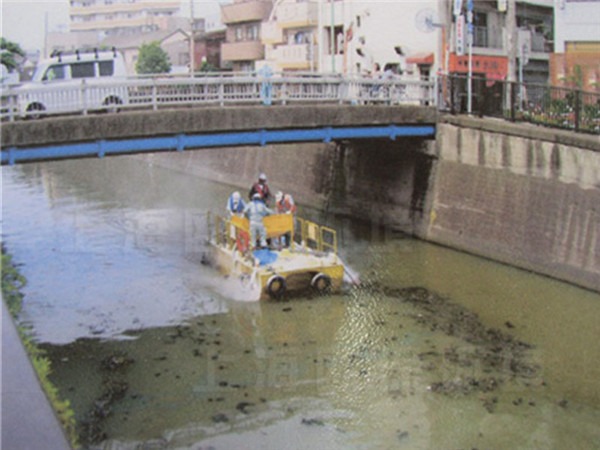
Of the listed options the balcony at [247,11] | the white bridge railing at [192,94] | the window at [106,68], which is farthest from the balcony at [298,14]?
the window at [106,68]

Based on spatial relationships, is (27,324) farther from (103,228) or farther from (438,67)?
(438,67)

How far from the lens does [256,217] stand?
1952cm

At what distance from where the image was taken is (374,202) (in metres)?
28.3

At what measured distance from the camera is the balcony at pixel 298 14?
50906 mm

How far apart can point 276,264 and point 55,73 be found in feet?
38.6

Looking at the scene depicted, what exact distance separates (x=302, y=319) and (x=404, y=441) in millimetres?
6089

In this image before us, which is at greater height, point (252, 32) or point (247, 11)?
point (247, 11)

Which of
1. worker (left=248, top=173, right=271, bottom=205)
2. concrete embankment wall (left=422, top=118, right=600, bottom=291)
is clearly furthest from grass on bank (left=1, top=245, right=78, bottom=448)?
concrete embankment wall (left=422, top=118, right=600, bottom=291)

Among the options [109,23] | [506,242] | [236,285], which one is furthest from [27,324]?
[109,23]

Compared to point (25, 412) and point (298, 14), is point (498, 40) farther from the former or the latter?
point (25, 412)

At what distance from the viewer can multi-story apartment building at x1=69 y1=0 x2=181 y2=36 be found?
10988 centimetres

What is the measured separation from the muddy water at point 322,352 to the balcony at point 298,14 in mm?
Answer: 29345

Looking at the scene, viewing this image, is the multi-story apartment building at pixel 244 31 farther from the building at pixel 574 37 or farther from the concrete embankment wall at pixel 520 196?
the concrete embankment wall at pixel 520 196

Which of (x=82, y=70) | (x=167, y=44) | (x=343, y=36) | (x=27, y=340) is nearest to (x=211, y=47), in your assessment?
(x=167, y=44)
